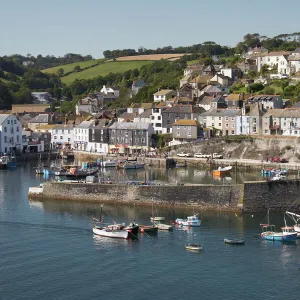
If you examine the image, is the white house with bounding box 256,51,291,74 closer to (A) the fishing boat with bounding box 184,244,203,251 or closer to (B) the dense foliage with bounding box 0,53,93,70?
(A) the fishing boat with bounding box 184,244,203,251

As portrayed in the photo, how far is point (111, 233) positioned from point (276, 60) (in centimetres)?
5245

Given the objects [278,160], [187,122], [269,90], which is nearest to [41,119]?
[187,122]

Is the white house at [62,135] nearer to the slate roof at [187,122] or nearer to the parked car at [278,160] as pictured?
the slate roof at [187,122]

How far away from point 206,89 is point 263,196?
127 ft

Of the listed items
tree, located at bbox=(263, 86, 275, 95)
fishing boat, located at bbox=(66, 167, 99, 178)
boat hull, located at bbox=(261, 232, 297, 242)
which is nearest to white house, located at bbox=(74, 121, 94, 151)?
tree, located at bbox=(263, 86, 275, 95)

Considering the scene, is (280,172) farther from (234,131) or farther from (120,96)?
(120,96)

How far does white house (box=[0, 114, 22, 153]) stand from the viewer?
62.6 metres

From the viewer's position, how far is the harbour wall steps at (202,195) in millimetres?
33281

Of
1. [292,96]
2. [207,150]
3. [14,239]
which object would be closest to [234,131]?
[207,150]

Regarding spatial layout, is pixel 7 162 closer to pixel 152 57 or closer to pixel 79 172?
pixel 79 172

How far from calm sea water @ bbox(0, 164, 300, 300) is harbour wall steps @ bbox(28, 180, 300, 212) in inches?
29.1

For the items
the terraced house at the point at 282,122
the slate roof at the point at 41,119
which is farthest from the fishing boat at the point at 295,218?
the slate roof at the point at 41,119

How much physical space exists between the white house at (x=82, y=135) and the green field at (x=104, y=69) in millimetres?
45083

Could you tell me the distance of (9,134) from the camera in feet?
208
